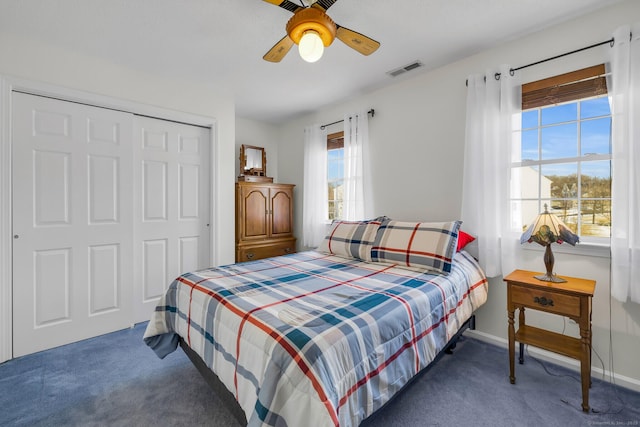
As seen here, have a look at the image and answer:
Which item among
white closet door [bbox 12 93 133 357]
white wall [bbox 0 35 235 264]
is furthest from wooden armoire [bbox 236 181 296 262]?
white closet door [bbox 12 93 133 357]

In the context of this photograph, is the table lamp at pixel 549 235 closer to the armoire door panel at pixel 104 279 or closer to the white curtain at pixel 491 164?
the white curtain at pixel 491 164

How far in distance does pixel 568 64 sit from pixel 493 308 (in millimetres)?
1978

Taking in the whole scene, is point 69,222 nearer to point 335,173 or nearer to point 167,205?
point 167,205

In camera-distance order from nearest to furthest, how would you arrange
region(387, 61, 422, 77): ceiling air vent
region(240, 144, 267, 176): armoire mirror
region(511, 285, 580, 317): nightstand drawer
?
region(511, 285, 580, 317): nightstand drawer < region(387, 61, 422, 77): ceiling air vent < region(240, 144, 267, 176): armoire mirror

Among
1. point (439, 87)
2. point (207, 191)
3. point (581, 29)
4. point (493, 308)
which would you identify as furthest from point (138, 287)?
point (581, 29)

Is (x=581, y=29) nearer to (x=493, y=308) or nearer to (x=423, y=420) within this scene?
(x=493, y=308)

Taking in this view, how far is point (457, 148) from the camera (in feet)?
8.78

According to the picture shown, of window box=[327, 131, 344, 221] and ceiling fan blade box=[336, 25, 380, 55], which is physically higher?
ceiling fan blade box=[336, 25, 380, 55]

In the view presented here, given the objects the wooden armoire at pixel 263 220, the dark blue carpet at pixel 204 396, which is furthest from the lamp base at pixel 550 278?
the wooden armoire at pixel 263 220

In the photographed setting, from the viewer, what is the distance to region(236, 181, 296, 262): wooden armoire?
361 cm

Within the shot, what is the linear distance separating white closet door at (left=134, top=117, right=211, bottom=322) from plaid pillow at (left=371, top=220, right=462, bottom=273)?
2.07 m

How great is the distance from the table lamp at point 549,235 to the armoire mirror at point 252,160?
3349 millimetres

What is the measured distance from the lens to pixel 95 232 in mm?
2621

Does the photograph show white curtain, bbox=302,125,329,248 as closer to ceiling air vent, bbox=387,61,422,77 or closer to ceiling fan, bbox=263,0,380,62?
ceiling air vent, bbox=387,61,422,77
